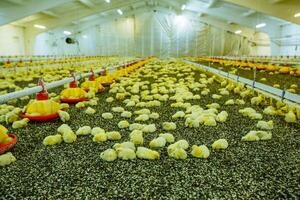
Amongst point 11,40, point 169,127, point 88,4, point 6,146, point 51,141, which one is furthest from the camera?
point 11,40

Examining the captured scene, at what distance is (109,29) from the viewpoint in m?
20.9

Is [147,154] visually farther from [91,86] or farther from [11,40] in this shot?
[11,40]

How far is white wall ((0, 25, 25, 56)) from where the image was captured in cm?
1436

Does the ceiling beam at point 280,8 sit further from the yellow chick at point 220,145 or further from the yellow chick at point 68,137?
the yellow chick at point 68,137

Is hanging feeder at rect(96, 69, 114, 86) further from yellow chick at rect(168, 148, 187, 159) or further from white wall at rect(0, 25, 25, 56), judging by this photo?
Result: white wall at rect(0, 25, 25, 56)

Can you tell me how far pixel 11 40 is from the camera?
598 inches

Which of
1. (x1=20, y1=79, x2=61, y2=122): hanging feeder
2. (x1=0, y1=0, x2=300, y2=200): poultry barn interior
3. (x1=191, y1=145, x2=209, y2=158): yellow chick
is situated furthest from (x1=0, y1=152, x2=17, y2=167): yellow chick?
(x1=191, y1=145, x2=209, y2=158): yellow chick

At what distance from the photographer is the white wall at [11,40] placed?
1436 cm

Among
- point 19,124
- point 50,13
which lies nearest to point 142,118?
point 19,124

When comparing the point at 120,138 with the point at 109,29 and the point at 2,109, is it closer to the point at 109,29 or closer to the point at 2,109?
the point at 2,109

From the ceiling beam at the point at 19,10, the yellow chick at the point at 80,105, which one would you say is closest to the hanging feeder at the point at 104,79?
the yellow chick at the point at 80,105

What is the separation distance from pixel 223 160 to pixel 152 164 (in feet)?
1.10

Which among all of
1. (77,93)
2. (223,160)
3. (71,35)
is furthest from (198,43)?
(223,160)

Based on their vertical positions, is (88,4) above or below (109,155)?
above
